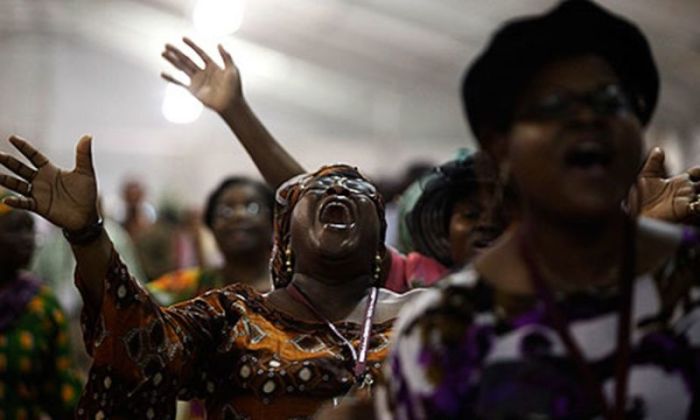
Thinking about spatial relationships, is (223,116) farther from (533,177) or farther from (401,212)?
Result: (533,177)

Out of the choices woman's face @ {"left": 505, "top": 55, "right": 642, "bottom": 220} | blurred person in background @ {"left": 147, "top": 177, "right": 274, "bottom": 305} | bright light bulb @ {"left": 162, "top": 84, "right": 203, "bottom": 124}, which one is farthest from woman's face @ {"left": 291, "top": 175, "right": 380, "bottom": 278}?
bright light bulb @ {"left": 162, "top": 84, "right": 203, "bottom": 124}

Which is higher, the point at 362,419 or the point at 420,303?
the point at 420,303

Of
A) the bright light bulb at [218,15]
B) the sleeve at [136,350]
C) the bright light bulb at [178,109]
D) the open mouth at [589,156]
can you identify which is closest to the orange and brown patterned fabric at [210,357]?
the sleeve at [136,350]

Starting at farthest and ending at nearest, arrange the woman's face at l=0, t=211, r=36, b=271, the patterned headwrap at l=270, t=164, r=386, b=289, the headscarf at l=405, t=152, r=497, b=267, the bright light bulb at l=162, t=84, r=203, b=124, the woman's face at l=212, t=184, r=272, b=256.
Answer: the bright light bulb at l=162, t=84, r=203, b=124
the woman's face at l=212, t=184, r=272, b=256
the woman's face at l=0, t=211, r=36, b=271
the headscarf at l=405, t=152, r=497, b=267
the patterned headwrap at l=270, t=164, r=386, b=289

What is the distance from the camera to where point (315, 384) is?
300 cm

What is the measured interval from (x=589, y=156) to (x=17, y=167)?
140cm

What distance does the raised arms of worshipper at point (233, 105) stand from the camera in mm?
3867

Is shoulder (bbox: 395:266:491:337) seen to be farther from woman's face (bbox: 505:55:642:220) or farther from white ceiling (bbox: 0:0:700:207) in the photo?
white ceiling (bbox: 0:0:700:207)

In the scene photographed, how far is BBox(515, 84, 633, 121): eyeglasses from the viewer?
1992 millimetres

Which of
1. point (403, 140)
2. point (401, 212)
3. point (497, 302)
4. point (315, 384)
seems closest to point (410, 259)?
point (401, 212)

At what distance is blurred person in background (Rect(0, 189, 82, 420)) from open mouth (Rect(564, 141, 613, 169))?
3.30 meters

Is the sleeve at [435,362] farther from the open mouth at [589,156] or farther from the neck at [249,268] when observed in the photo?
the neck at [249,268]

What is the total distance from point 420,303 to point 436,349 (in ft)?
0.34

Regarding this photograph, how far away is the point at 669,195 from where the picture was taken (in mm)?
3281
